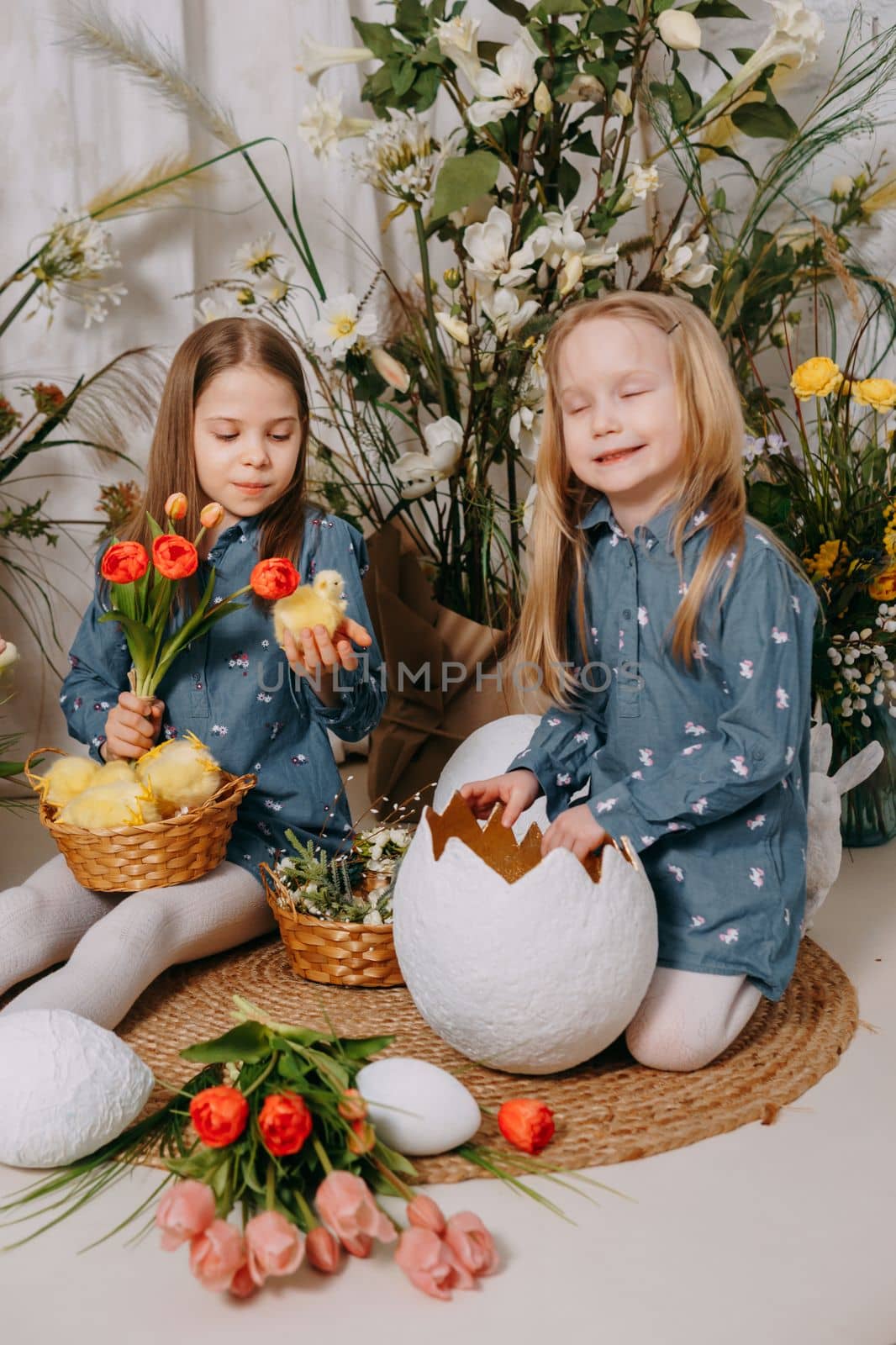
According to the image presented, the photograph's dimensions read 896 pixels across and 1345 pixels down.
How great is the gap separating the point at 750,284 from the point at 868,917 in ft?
3.27

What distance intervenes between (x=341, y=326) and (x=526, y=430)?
1.00 ft

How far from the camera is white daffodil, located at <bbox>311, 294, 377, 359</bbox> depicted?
1836 mm

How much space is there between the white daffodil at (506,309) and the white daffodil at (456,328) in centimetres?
5

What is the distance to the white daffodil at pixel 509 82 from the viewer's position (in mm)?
1699

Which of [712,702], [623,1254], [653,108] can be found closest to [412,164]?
[653,108]

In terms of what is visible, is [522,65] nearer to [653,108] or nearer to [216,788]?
[653,108]

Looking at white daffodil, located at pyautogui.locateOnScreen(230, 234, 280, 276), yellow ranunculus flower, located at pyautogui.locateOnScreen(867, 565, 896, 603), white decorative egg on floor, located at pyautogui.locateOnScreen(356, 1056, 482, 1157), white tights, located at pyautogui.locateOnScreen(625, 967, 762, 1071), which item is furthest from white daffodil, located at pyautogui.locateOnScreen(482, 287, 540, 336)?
white decorative egg on floor, located at pyautogui.locateOnScreen(356, 1056, 482, 1157)

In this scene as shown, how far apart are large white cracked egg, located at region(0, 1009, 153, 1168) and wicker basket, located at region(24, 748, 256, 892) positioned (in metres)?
0.32

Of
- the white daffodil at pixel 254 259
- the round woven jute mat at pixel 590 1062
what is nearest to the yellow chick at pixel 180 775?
the round woven jute mat at pixel 590 1062

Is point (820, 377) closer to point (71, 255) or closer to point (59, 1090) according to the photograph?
point (71, 255)

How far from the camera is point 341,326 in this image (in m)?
1.85

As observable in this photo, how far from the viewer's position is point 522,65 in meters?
1.70

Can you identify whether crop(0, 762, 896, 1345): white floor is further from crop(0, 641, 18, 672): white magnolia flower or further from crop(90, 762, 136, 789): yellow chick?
crop(0, 641, 18, 672): white magnolia flower

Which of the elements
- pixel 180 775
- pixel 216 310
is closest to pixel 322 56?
pixel 216 310
